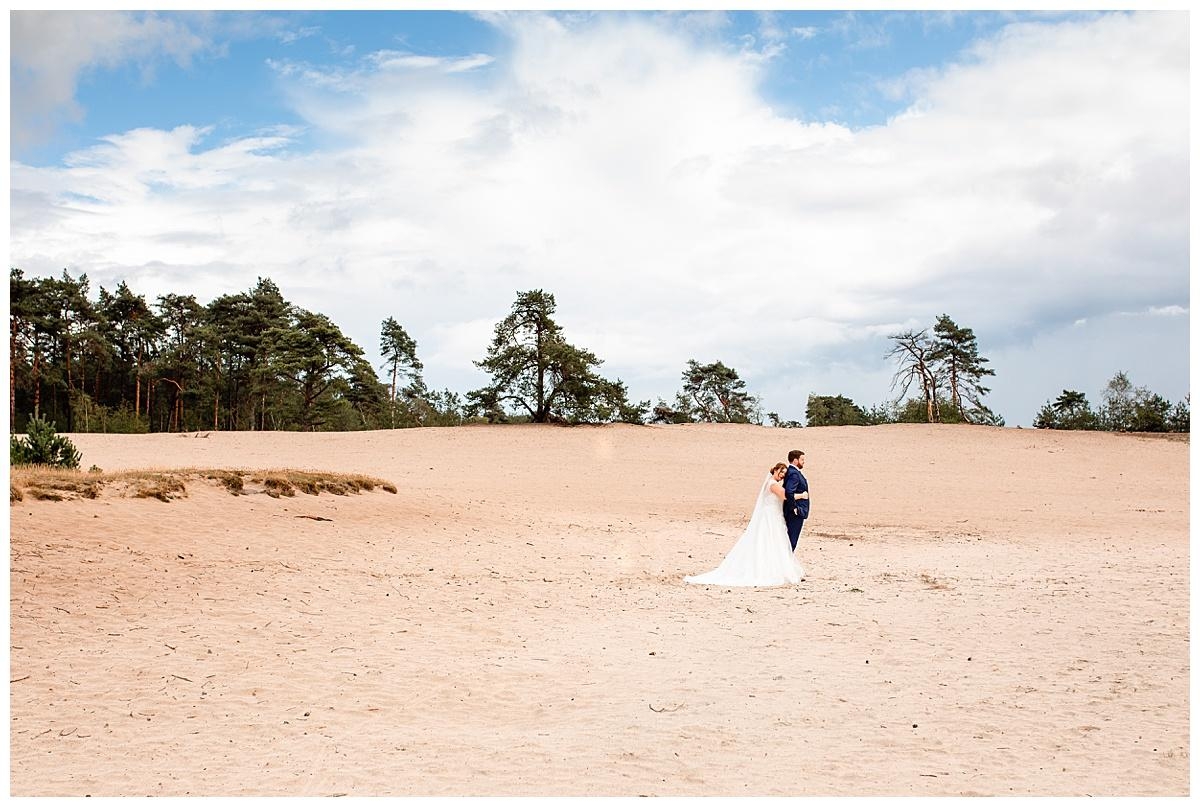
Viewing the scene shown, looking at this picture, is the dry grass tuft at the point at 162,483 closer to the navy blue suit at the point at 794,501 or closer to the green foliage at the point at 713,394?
the navy blue suit at the point at 794,501

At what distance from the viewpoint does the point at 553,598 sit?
11.9m

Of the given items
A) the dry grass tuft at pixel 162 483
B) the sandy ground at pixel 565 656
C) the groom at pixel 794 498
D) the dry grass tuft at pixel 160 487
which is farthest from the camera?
the dry grass tuft at pixel 160 487

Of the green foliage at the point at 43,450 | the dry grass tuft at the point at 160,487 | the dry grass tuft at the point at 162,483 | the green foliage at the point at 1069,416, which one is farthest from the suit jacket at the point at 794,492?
the green foliage at the point at 1069,416

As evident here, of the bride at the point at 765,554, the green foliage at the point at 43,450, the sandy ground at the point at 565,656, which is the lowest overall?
the sandy ground at the point at 565,656

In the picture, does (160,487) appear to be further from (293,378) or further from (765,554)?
(293,378)

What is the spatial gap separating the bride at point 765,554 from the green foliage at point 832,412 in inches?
1773

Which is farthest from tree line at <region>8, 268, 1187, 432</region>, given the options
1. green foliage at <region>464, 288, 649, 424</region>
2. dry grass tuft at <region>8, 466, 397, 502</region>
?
dry grass tuft at <region>8, 466, 397, 502</region>

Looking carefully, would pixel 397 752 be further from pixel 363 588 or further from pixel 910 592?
pixel 910 592

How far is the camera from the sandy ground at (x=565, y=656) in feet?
19.4

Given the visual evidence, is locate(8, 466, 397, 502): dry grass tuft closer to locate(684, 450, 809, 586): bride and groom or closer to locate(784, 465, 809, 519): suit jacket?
locate(684, 450, 809, 586): bride and groom

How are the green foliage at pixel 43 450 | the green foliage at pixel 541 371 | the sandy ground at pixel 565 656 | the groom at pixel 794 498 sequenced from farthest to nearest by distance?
1. the green foliage at pixel 541 371
2. the green foliage at pixel 43 450
3. the groom at pixel 794 498
4. the sandy ground at pixel 565 656

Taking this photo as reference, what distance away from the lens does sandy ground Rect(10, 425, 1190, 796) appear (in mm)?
5914

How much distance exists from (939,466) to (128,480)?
27356mm

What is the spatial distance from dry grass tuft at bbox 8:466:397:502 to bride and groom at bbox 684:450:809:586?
Result: 8814 millimetres
